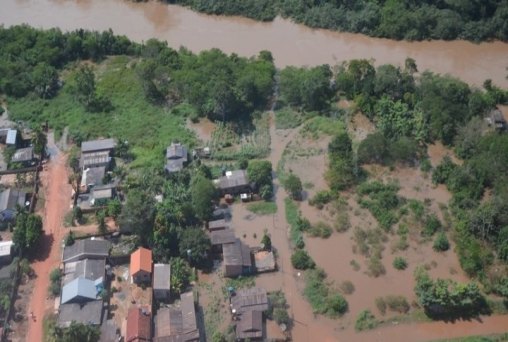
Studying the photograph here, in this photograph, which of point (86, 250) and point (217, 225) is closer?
point (86, 250)

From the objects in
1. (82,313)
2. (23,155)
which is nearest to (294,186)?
(82,313)

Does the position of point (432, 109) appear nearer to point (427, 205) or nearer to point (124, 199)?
point (427, 205)

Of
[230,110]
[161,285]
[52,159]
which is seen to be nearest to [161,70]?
[230,110]

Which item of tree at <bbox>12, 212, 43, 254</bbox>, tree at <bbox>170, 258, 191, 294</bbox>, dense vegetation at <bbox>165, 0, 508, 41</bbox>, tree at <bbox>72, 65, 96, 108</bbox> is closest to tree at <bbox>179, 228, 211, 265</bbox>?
tree at <bbox>170, 258, 191, 294</bbox>

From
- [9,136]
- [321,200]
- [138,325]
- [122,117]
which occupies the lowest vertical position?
[138,325]

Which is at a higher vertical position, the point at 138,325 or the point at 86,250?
the point at 86,250

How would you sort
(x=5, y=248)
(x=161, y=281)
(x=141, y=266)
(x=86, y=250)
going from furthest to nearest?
(x=5, y=248) < (x=86, y=250) < (x=141, y=266) < (x=161, y=281)

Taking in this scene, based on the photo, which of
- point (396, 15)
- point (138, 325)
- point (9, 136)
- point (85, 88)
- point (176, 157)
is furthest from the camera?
point (396, 15)

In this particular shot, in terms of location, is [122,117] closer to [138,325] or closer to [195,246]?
[195,246]
